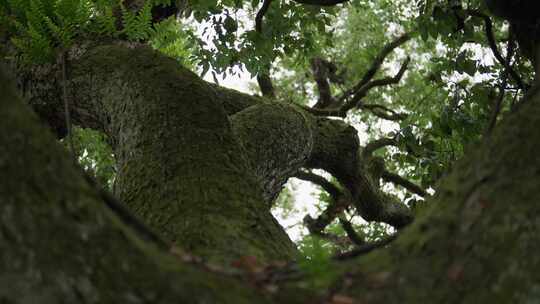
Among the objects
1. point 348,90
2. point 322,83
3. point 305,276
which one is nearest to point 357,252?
point 305,276

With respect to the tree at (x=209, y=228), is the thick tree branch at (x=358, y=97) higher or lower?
higher

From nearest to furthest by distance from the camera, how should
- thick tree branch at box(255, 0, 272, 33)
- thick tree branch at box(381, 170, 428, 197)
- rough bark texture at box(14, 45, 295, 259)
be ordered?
rough bark texture at box(14, 45, 295, 259), thick tree branch at box(255, 0, 272, 33), thick tree branch at box(381, 170, 428, 197)

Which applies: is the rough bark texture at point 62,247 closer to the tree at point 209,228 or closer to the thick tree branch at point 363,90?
the tree at point 209,228

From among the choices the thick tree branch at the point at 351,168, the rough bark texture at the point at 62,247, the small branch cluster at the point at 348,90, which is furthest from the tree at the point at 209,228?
the small branch cluster at the point at 348,90

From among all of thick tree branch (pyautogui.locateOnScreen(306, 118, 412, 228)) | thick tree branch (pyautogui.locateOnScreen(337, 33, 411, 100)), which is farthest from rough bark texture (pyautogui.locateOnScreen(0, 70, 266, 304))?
thick tree branch (pyautogui.locateOnScreen(337, 33, 411, 100))

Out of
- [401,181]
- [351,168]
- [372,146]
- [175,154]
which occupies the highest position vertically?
[372,146]

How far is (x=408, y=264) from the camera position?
4.67 ft

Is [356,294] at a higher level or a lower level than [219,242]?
lower

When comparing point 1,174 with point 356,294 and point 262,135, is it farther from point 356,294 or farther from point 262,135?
point 262,135

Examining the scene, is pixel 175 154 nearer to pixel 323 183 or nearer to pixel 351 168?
pixel 351 168

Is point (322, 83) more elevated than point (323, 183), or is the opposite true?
point (322, 83)

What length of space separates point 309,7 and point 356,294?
3.80 meters

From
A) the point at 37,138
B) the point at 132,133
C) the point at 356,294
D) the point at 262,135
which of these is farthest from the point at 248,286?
the point at 262,135

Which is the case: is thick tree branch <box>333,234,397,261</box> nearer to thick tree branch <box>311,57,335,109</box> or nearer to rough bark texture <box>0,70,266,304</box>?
rough bark texture <box>0,70,266,304</box>
